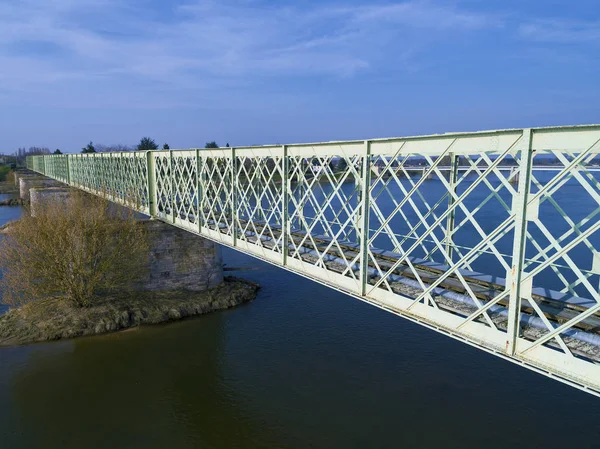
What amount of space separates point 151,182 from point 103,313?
7.16 meters

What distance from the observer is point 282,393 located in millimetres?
16109

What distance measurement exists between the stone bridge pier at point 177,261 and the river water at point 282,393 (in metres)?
3.25

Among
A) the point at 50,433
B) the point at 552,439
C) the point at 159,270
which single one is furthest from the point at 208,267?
the point at 552,439

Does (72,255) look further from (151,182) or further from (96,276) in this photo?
(151,182)

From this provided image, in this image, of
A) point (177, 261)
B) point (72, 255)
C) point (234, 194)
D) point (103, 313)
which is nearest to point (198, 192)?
point (234, 194)

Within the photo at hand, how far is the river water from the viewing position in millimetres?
13820

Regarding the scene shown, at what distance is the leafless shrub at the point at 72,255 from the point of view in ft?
68.9

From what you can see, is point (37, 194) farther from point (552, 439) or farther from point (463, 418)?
point (552, 439)

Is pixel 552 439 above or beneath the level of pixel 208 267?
beneath

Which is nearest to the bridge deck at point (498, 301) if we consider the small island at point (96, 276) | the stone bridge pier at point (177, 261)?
the small island at point (96, 276)

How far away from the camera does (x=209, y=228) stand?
18.3 m

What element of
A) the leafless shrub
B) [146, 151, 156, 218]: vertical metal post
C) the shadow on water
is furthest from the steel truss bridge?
the leafless shrub

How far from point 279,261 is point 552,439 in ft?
32.8

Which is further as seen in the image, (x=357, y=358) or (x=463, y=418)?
(x=357, y=358)
